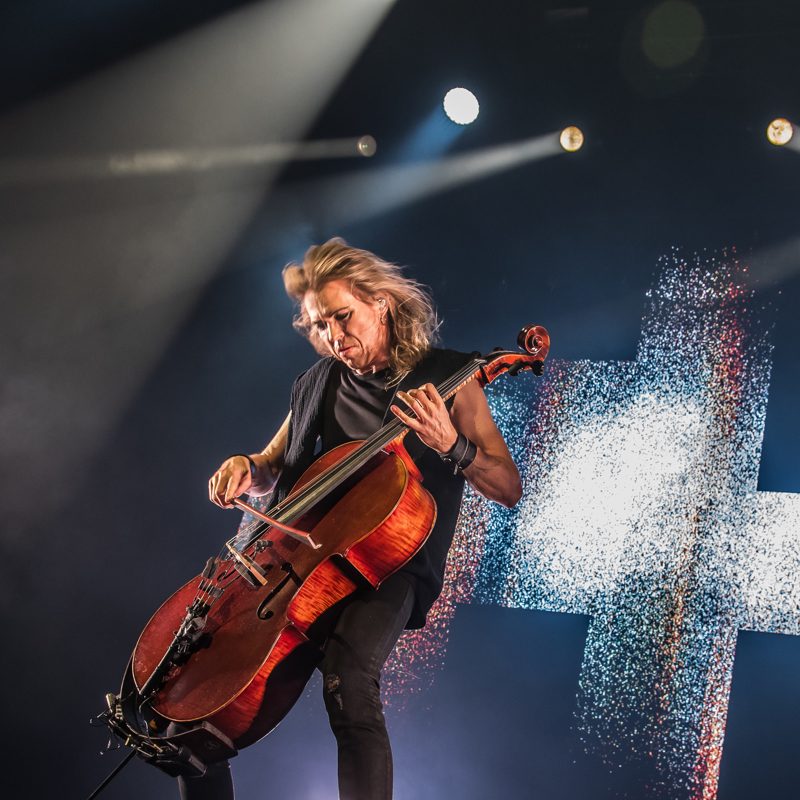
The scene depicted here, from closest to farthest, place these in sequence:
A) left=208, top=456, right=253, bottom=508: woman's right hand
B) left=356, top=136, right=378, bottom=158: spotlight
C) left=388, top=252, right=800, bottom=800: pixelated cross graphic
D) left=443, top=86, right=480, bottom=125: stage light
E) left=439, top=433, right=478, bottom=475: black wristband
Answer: left=439, top=433, right=478, bottom=475: black wristband → left=208, top=456, right=253, bottom=508: woman's right hand → left=388, top=252, right=800, bottom=800: pixelated cross graphic → left=443, top=86, right=480, bottom=125: stage light → left=356, top=136, right=378, bottom=158: spotlight

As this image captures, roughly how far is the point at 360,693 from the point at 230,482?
0.93 meters

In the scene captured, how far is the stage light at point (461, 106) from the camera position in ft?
14.4

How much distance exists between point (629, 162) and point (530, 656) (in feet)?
7.57

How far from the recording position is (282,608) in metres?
2.37

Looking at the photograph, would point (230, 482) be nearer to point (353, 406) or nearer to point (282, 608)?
point (353, 406)

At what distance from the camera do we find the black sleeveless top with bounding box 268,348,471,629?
9.31 ft

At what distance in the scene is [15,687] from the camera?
4383mm

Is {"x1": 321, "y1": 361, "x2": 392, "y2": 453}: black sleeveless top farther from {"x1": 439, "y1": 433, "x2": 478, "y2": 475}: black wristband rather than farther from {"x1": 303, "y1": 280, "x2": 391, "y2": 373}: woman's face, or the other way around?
{"x1": 439, "y1": 433, "x2": 478, "y2": 475}: black wristband

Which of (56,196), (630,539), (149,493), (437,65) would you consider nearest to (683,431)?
(630,539)

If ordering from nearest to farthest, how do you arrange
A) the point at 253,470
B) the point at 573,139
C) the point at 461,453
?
the point at 461,453, the point at 253,470, the point at 573,139

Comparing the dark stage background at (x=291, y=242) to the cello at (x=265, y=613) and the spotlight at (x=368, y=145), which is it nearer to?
the spotlight at (x=368, y=145)

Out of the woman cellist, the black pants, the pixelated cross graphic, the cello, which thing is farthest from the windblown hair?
the pixelated cross graphic

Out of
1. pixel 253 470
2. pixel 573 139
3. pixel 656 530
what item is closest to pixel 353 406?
pixel 253 470

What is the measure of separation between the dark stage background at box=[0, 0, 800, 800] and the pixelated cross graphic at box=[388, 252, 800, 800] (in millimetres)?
101
